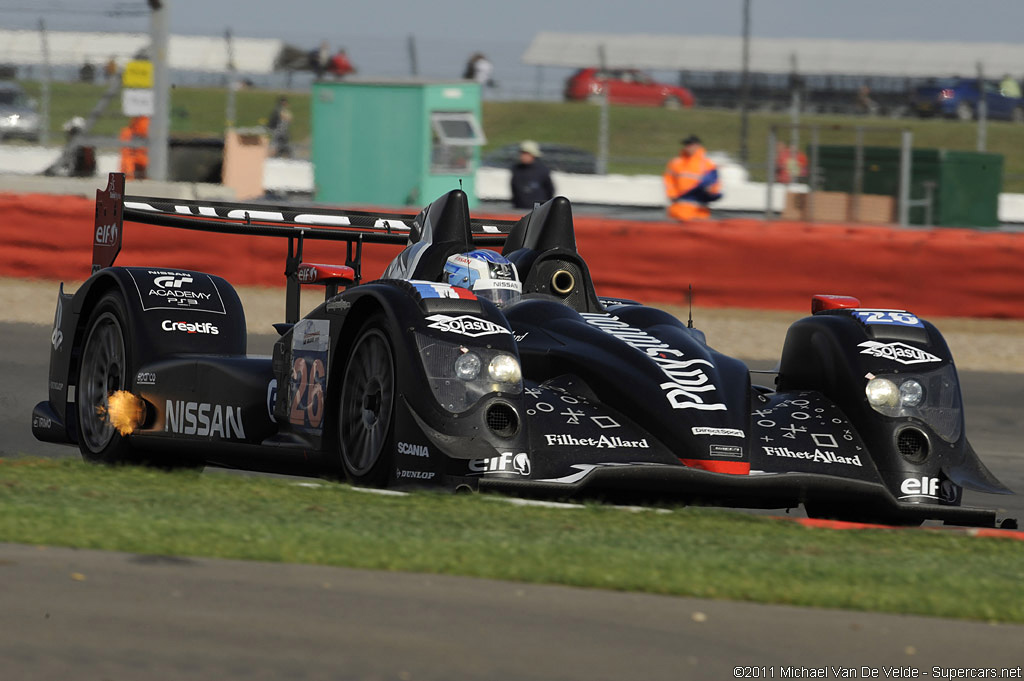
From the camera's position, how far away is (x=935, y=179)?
1021 inches

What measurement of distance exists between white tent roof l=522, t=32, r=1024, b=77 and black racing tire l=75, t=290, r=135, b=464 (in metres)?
37.2

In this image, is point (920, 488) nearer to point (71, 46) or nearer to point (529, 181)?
point (529, 181)

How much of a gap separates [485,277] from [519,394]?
1.25 m

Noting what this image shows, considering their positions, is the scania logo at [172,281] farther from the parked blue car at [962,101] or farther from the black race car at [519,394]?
the parked blue car at [962,101]

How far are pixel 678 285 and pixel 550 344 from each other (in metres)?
10.1

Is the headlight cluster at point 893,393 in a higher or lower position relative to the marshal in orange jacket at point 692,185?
lower

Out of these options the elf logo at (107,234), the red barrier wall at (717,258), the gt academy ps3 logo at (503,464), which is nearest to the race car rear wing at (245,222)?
the elf logo at (107,234)

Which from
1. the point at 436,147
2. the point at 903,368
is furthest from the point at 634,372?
the point at 436,147

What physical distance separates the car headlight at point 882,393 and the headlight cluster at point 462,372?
59.8 inches

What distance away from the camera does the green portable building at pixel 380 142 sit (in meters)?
26.5

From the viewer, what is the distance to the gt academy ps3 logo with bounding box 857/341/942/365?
23.4 ft

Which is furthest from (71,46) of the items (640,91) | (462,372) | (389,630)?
(640,91)

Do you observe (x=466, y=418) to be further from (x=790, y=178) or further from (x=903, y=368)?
(x=790, y=178)

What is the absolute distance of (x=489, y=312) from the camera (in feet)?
22.1
